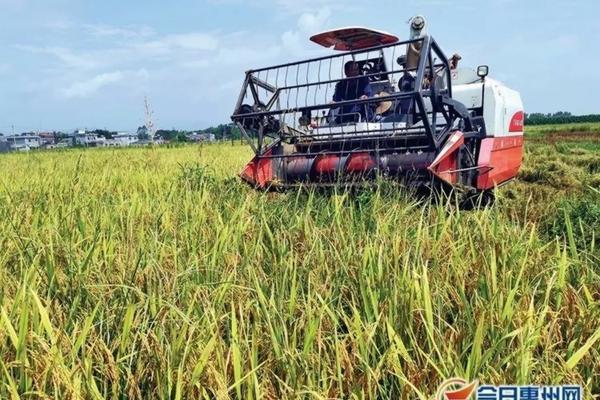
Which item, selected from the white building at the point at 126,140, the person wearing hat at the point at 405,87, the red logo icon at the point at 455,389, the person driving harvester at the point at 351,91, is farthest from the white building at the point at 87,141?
the red logo icon at the point at 455,389

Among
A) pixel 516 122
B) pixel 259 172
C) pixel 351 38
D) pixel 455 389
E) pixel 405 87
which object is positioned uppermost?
pixel 351 38

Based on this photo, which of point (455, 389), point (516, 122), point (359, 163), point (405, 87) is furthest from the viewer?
point (516, 122)

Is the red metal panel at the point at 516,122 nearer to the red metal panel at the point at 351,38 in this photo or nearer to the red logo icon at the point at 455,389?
the red metal panel at the point at 351,38

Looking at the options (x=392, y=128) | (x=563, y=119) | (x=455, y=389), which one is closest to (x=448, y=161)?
(x=392, y=128)

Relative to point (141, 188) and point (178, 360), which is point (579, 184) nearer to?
point (141, 188)

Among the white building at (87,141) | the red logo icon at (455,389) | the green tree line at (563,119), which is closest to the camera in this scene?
the red logo icon at (455,389)

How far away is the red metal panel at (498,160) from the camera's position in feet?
15.7

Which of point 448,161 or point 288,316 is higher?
point 448,161

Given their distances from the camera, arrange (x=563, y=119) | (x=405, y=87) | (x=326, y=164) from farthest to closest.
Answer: (x=563, y=119)
(x=405, y=87)
(x=326, y=164)

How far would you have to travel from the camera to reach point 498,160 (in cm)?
517

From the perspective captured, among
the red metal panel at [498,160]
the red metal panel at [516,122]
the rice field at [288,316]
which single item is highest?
the red metal panel at [516,122]

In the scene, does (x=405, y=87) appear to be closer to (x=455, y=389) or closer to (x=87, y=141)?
(x=455, y=389)

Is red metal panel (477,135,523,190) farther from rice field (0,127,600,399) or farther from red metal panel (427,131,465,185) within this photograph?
rice field (0,127,600,399)

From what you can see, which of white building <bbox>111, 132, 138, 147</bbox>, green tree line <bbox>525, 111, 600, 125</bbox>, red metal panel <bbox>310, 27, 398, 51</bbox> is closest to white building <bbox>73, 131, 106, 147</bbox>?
white building <bbox>111, 132, 138, 147</bbox>
